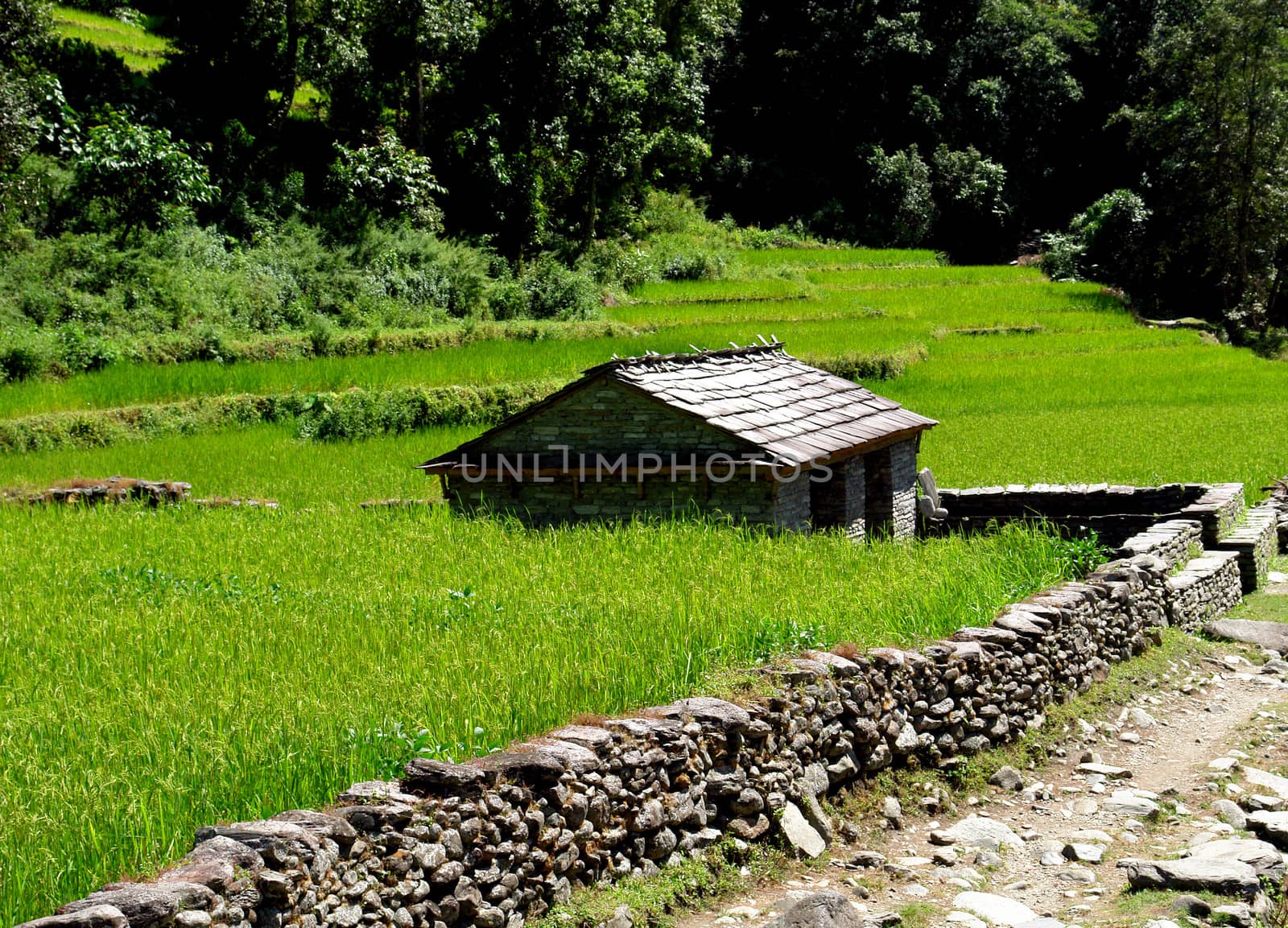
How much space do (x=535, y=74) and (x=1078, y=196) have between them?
98.8 ft

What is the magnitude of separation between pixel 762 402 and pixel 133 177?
60.1 ft

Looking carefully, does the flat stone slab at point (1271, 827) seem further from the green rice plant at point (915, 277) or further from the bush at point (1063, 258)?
the bush at point (1063, 258)

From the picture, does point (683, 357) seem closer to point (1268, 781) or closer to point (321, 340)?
point (1268, 781)

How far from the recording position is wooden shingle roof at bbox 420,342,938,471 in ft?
43.6

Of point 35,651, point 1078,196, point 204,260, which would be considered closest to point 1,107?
point 204,260

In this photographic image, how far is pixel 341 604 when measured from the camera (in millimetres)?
9070

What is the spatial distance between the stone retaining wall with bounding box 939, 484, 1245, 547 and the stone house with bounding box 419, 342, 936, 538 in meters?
1.88

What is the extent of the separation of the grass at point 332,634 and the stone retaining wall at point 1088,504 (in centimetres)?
366

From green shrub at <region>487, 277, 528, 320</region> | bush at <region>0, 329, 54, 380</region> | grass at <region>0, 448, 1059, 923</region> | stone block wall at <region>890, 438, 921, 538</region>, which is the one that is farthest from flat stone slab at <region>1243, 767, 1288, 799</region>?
green shrub at <region>487, 277, 528, 320</region>

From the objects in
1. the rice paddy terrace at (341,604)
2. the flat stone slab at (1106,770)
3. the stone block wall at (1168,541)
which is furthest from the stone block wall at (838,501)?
the flat stone slab at (1106,770)

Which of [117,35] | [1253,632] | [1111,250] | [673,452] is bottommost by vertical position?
[1253,632]

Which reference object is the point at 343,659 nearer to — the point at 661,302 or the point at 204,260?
the point at 204,260

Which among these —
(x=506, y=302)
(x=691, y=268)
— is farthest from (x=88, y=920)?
(x=691, y=268)

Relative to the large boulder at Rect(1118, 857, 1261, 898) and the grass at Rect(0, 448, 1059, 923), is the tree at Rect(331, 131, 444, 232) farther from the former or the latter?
the large boulder at Rect(1118, 857, 1261, 898)
